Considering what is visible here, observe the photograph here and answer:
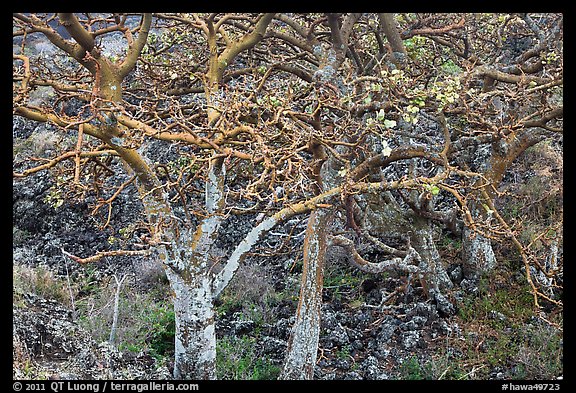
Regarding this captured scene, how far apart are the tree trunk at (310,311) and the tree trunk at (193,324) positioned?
4.48ft

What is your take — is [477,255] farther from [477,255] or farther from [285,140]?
[285,140]

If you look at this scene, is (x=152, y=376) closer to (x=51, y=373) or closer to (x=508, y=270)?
(x=51, y=373)

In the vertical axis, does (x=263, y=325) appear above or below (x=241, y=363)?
above

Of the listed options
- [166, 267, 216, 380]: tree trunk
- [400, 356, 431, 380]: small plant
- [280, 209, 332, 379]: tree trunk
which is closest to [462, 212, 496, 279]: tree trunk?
[400, 356, 431, 380]: small plant

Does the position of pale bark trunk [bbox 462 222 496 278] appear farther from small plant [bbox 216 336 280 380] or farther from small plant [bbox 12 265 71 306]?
small plant [bbox 12 265 71 306]

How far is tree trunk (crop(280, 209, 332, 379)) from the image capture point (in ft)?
24.2

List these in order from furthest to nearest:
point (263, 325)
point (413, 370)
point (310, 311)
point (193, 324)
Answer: point (263, 325) < point (413, 370) < point (310, 311) < point (193, 324)

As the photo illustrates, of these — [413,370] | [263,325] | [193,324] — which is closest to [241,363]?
[263,325]

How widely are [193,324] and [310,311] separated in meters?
1.78

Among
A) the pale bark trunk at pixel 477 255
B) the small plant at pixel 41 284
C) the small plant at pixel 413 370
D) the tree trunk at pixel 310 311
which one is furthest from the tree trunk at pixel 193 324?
the pale bark trunk at pixel 477 255

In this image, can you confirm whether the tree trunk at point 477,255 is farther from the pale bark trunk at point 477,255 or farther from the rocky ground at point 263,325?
the rocky ground at point 263,325

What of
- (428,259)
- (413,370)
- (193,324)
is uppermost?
(428,259)

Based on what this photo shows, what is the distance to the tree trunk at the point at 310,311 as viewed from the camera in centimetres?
739

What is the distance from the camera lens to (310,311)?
293 inches
